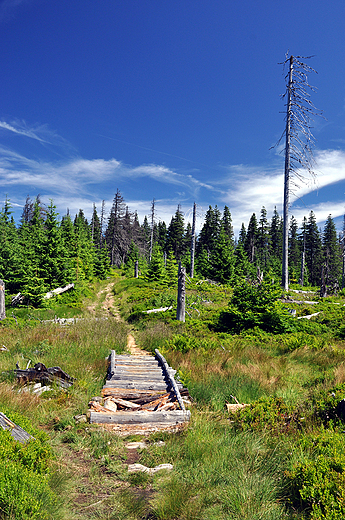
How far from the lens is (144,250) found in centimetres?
5597

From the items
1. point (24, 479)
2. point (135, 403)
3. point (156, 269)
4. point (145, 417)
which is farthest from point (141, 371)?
point (156, 269)

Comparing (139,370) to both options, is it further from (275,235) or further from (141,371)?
(275,235)

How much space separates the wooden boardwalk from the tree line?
11161 mm

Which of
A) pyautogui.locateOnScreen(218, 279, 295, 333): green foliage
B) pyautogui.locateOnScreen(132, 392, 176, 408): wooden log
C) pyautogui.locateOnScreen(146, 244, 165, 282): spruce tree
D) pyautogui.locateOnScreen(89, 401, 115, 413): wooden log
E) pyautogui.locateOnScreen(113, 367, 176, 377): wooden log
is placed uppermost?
pyautogui.locateOnScreen(146, 244, 165, 282): spruce tree

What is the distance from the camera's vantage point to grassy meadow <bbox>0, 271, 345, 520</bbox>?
316cm

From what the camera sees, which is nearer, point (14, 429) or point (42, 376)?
point (14, 429)

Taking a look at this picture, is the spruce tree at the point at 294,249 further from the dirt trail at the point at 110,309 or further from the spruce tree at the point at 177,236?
the dirt trail at the point at 110,309

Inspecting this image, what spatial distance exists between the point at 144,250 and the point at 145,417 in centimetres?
5068

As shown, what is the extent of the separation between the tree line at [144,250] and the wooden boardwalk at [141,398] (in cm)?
1116

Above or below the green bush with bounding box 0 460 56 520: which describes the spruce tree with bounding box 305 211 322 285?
above

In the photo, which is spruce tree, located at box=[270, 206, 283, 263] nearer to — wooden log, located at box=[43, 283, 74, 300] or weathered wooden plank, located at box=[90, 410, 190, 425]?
wooden log, located at box=[43, 283, 74, 300]

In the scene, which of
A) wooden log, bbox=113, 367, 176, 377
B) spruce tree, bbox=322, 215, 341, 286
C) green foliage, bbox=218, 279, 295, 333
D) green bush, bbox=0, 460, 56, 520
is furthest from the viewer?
spruce tree, bbox=322, 215, 341, 286

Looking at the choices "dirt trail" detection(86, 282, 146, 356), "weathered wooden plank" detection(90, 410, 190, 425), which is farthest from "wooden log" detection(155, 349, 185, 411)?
"dirt trail" detection(86, 282, 146, 356)


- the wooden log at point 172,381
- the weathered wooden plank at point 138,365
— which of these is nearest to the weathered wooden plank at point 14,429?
the wooden log at point 172,381
